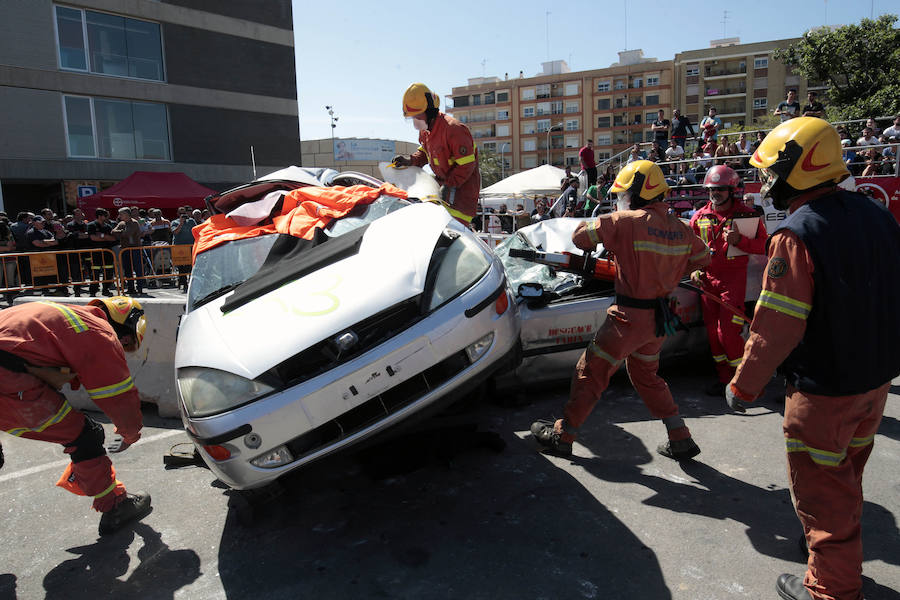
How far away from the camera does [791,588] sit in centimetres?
232

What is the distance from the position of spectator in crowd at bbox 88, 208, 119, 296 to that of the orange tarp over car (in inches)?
296

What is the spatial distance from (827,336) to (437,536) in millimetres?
1966

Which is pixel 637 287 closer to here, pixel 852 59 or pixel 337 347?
pixel 337 347

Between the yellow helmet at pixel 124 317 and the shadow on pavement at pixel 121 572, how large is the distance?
43.4 inches

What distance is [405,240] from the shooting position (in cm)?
329

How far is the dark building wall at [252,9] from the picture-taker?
2453 cm

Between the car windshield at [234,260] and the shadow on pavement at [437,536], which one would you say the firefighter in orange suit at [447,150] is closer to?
the car windshield at [234,260]

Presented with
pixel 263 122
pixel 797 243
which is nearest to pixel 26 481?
pixel 797 243

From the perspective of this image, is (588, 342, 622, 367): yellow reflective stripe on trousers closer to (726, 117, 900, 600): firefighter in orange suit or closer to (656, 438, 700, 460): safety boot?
(656, 438, 700, 460): safety boot

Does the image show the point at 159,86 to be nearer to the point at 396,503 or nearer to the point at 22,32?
the point at 22,32

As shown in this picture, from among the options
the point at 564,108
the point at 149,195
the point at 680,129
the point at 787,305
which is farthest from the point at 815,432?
the point at 564,108

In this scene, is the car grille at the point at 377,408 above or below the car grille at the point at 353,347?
below

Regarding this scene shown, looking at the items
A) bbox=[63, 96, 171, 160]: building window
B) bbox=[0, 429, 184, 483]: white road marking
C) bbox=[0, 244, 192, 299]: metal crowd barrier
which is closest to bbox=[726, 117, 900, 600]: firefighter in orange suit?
bbox=[0, 429, 184, 483]: white road marking

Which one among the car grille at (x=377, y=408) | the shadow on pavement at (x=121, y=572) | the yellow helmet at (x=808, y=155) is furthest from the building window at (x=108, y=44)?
the yellow helmet at (x=808, y=155)
